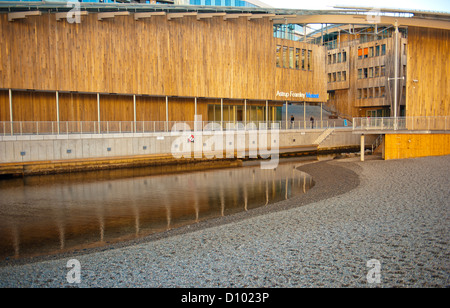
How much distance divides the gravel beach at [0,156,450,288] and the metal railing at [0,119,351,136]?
A: 58.6 feet

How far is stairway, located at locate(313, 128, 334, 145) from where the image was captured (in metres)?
43.5

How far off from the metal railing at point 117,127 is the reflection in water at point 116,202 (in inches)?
139

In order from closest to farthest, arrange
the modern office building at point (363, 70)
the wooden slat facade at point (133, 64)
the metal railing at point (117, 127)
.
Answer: the metal railing at point (117, 127) → the wooden slat facade at point (133, 64) → the modern office building at point (363, 70)

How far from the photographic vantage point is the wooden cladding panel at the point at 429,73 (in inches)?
1227

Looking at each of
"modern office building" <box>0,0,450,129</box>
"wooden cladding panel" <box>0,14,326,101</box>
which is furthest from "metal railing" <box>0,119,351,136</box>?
"wooden cladding panel" <box>0,14,326,101</box>

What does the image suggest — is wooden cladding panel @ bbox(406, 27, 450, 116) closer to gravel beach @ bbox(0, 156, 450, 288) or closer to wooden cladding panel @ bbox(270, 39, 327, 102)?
wooden cladding panel @ bbox(270, 39, 327, 102)

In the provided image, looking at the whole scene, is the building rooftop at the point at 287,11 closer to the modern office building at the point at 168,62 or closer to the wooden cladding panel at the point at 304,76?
the modern office building at the point at 168,62

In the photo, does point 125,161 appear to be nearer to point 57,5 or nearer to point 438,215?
point 57,5

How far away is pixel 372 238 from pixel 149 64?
26.5m

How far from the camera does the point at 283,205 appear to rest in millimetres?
16141

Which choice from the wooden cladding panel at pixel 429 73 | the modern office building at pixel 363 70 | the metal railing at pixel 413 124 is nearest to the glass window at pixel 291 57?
the wooden cladding panel at pixel 429 73

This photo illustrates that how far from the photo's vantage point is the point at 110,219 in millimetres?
15422
